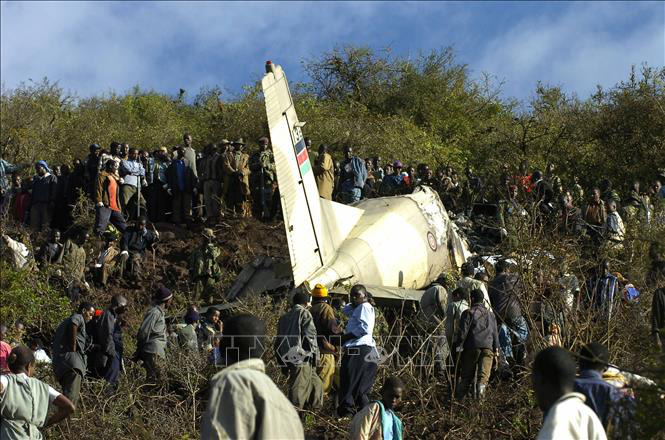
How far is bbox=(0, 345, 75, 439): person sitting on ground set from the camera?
25.6 feet

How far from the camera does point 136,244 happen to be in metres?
21.3

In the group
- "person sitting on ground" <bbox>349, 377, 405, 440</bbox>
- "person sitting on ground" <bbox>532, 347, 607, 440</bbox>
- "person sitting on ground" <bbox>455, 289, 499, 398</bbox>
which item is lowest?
"person sitting on ground" <bbox>349, 377, 405, 440</bbox>

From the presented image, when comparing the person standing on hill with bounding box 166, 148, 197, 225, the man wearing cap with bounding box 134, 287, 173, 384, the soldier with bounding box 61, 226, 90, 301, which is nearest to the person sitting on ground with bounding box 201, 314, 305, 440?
the man wearing cap with bounding box 134, 287, 173, 384

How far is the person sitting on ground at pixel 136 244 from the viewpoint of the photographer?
20703 millimetres

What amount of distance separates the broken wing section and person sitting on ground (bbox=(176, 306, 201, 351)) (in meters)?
1.61

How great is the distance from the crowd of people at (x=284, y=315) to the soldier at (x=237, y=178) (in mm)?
36

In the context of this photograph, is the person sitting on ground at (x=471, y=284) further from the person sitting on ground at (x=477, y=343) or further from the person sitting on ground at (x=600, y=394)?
the person sitting on ground at (x=600, y=394)

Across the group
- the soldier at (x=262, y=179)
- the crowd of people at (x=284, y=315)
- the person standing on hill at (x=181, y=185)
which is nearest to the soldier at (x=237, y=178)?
the crowd of people at (x=284, y=315)

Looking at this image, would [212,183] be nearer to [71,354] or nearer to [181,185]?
[181,185]

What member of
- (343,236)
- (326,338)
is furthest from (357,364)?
(343,236)

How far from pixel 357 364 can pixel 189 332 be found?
3072 mm

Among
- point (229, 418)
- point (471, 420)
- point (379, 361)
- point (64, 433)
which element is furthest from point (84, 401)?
point (229, 418)

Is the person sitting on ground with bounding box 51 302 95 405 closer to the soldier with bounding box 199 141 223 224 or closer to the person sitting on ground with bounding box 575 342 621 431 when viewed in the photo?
the person sitting on ground with bounding box 575 342 621 431

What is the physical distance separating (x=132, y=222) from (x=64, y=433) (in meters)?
11.3
